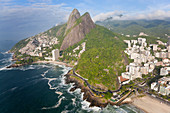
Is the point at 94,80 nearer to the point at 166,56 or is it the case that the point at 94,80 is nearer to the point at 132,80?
the point at 132,80

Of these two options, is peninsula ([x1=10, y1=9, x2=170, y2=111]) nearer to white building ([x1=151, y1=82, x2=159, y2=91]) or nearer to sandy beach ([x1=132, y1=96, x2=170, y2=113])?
white building ([x1=151, y1=82, x2=159, y2=91])

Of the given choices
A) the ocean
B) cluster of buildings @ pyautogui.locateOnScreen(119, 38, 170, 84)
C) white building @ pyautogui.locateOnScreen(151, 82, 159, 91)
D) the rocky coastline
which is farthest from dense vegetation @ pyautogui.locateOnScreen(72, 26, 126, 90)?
white building @ pyautogui.locateOnScreen(151, 82, 159, 91)

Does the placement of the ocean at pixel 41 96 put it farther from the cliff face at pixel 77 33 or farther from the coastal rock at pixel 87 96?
the cliff face at pixel 77 33

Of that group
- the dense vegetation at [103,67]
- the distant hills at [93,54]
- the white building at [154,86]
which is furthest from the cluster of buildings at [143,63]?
the white building at [154,86]

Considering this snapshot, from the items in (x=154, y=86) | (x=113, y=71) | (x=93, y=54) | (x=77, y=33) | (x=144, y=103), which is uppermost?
(x=77, y=33)

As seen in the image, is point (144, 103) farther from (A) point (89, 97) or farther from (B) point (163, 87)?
(A) point (89, 97)

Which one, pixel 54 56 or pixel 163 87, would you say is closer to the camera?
pixel 163 87

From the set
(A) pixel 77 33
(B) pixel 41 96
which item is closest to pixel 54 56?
(A) pixel 77 33
